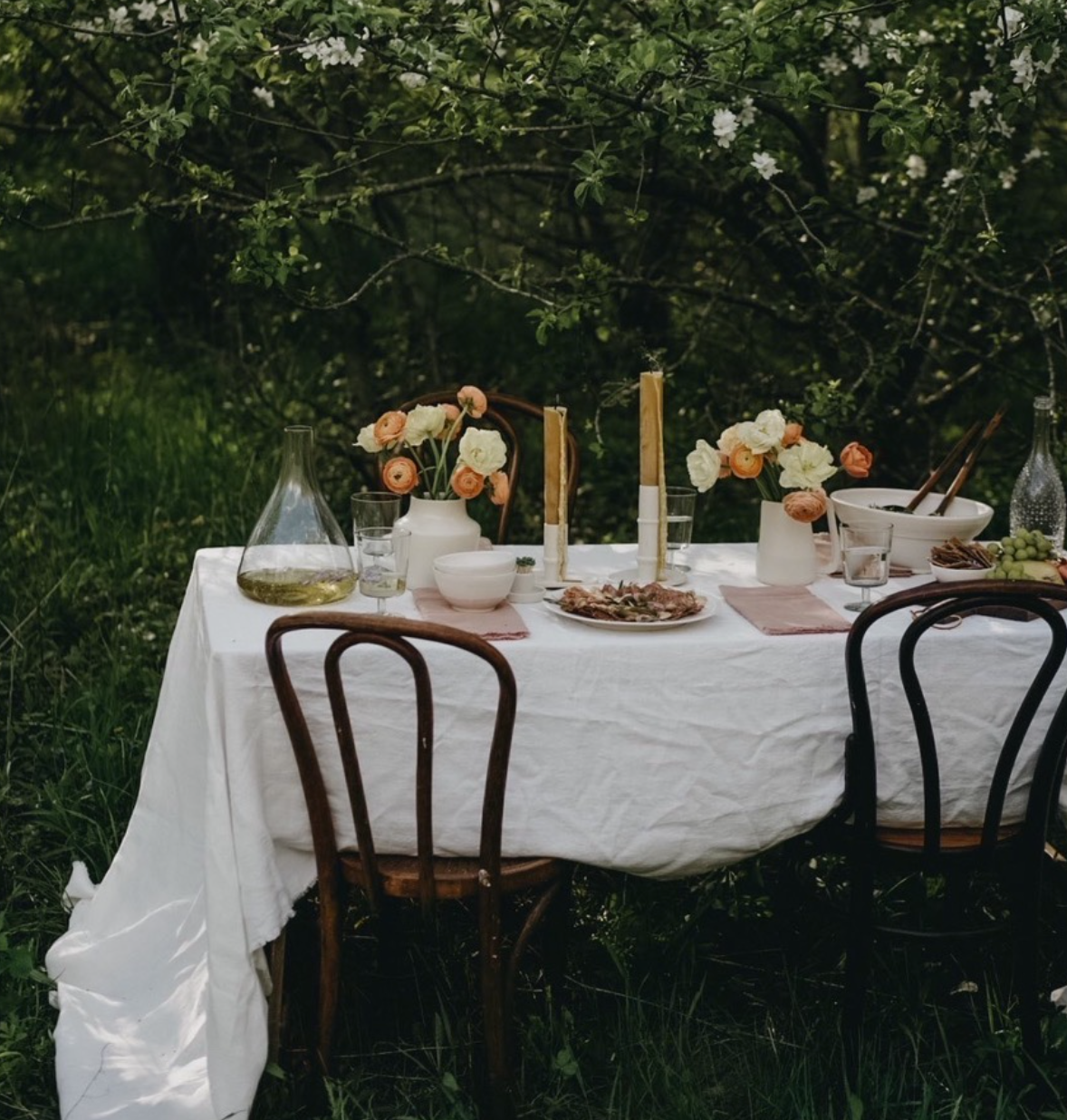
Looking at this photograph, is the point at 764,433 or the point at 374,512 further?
the point at 764,433

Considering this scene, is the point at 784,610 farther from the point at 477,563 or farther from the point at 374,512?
the point at 374,512

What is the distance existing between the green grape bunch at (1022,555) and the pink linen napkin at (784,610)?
0.31 metres

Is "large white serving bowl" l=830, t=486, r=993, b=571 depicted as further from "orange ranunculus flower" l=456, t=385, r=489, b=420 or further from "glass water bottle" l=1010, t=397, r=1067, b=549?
"orange ranunculus flower" l=456, t=385, r=489, b=420

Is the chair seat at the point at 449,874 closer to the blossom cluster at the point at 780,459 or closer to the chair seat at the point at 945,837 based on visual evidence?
the chair seat at the point at 945,837

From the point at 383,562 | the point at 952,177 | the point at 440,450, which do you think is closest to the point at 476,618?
the point at 383,562

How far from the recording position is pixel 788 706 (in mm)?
2496

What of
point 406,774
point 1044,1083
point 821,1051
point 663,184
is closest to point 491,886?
point 406,774

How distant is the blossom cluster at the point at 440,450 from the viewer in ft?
8.63

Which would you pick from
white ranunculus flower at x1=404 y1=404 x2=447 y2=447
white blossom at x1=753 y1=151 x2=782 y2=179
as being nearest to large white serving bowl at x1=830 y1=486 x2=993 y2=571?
white ranunculus flower at x1=404 y1=404 x2=447 y2=447

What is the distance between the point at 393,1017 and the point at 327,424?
9.55 ft

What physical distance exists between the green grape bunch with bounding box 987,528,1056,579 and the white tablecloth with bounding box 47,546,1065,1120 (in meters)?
0.14

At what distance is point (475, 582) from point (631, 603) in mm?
266

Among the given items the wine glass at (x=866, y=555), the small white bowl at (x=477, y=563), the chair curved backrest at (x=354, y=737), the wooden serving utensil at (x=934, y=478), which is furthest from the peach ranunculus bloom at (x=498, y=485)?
the wooden serving utensil at (x=934, y=478)

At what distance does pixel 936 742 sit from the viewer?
8.37 feet
